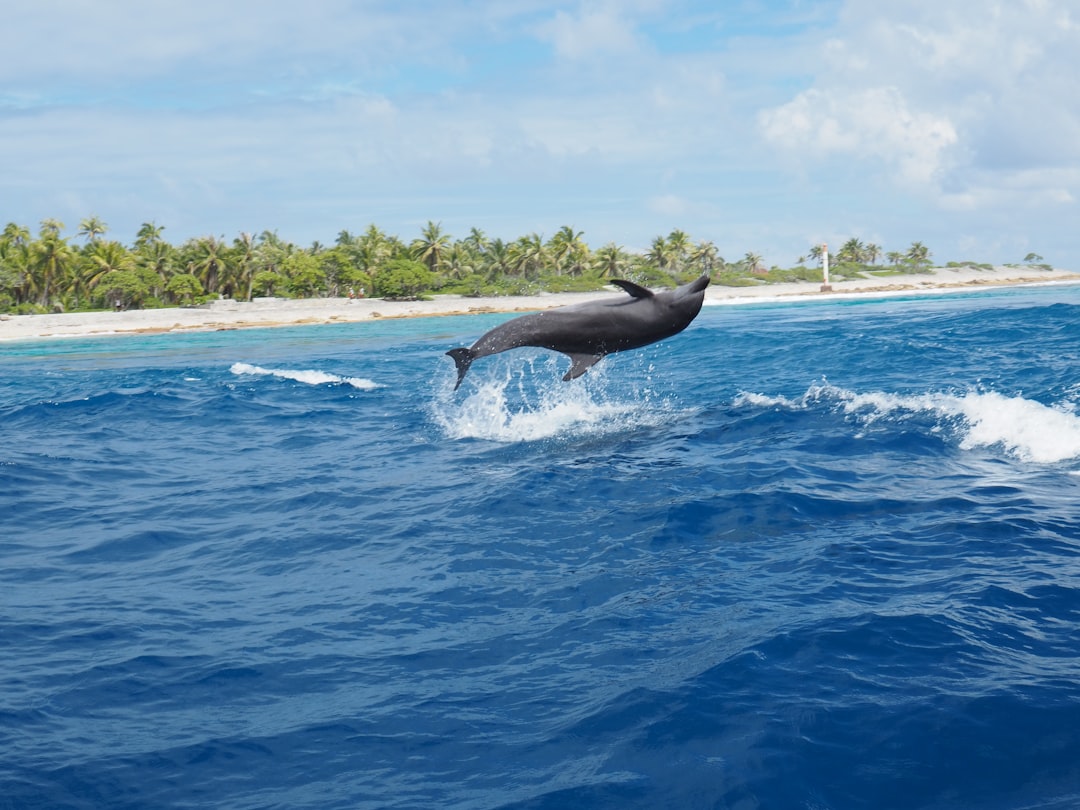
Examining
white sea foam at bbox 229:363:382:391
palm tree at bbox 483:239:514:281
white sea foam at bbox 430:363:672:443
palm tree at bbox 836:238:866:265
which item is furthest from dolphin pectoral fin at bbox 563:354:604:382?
palm tree at bbox 836:238:866:265

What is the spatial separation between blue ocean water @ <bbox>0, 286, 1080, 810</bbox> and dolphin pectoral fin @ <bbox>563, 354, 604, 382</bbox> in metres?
1.08

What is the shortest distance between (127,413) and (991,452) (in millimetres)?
15424

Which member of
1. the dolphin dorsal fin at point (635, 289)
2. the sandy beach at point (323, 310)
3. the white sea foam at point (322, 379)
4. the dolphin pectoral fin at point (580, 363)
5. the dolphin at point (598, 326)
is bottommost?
the white sea foam at point (322, 379)

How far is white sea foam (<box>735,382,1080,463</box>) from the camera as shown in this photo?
11539 millimetres

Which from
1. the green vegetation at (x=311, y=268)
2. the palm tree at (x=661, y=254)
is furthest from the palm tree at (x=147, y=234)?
the palm tree at (x=661, y=254)

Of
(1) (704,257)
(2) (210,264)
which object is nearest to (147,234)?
(2) (210,264)

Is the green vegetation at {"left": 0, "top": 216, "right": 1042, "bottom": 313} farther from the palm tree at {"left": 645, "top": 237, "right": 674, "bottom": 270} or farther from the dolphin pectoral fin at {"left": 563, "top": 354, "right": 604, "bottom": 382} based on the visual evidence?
the dolphin pectoral fin at {"left": 563, "top": 354, "right": 604, "bottom": 382}

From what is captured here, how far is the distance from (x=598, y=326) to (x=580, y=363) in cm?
57

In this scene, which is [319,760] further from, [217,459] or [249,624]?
[217,459]

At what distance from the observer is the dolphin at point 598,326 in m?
12.0

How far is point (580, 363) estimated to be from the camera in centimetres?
1252

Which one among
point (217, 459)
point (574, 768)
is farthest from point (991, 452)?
point (217, 459)

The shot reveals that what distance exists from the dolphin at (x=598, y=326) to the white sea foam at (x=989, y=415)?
3670 mm

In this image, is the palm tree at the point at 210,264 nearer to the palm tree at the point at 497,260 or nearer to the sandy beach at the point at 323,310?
the sandy beach at the point at 323,310
